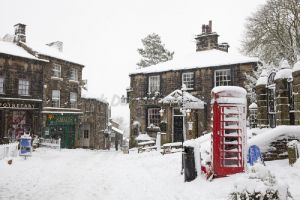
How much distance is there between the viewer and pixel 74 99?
126ft

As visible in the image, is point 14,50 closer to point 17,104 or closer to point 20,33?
point 20,33

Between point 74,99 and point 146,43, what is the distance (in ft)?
73.2

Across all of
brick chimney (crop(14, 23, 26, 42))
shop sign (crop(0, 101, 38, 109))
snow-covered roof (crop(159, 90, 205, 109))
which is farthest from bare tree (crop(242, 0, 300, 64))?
brick chimney (crop(14, 23, 26, 42))

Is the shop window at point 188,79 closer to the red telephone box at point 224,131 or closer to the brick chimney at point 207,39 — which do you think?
the brick chimney at point 207,39

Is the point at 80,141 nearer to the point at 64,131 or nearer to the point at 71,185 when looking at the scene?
the point at 64,131

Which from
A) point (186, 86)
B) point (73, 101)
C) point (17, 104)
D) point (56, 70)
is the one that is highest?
point (56, 70)

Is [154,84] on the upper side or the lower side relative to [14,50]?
lower

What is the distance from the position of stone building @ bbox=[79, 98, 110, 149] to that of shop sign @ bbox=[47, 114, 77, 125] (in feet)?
7.59

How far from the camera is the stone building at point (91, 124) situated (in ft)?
137

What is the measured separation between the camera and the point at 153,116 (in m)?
29.5

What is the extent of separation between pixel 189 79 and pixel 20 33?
19.4 m

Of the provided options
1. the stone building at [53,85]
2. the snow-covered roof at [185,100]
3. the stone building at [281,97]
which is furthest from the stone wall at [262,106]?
the stone building at [53,85]

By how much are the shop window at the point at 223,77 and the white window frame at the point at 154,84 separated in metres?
5.42

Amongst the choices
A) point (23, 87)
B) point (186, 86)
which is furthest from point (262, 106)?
point (23, 87)
